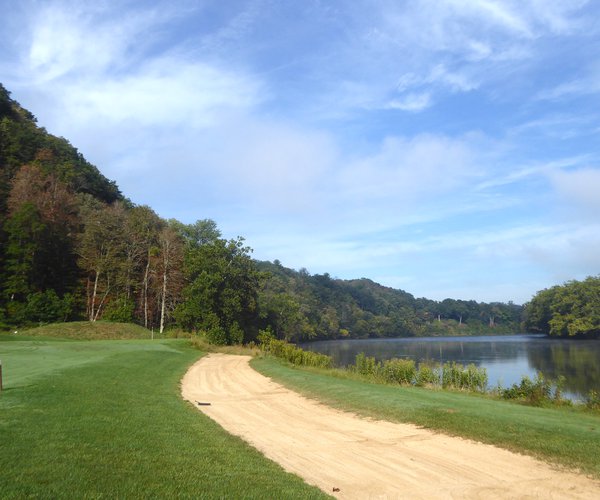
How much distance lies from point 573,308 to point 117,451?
100 meters

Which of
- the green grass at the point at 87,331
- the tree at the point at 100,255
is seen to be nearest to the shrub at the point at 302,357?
the green grass at the point at 87,331

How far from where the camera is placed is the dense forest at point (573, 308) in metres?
87.1

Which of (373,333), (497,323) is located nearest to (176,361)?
(373,333)

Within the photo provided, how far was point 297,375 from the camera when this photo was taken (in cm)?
2398

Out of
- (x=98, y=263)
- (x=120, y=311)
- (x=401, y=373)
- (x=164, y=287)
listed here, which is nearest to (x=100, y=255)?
(x=98, y=263)

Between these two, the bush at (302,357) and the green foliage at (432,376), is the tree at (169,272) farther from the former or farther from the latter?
the green foliage at (432,376)

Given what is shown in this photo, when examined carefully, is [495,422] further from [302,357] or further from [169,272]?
[169,272]

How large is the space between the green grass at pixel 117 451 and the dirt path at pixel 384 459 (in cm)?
87

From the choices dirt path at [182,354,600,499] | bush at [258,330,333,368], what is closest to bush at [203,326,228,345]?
bush at [258,330,333,368]

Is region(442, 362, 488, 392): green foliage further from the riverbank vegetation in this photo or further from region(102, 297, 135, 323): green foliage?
region(102, 297, 135, 323): green foliage

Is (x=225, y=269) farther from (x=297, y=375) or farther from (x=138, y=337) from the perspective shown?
(x=297, y=375)

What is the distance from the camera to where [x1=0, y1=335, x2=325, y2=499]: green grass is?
19.3 ft

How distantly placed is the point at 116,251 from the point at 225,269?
15567 mm

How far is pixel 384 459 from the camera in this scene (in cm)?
916
